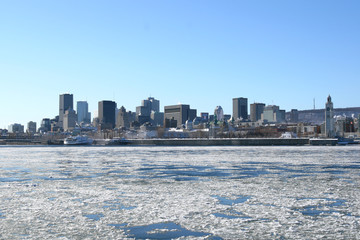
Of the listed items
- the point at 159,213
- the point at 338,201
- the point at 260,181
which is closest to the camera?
the point at 159,213

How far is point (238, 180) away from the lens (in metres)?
24.5

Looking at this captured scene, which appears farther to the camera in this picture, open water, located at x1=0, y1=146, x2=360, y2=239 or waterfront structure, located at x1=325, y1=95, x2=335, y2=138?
waterfront structure, located at x1=325, y1=95, x2=335, y2=138

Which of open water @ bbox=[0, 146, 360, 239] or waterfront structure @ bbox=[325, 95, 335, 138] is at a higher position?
waterfront structure @ bbox=[325, 95, 335, 138]

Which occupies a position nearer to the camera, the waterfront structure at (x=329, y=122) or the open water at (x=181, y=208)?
the open water at (x=181, y=208)

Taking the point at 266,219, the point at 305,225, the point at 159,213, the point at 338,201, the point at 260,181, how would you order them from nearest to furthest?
the point at 305,225, the point at 266,219, the point at 159,213, the point at 338,201, the point at 260,181

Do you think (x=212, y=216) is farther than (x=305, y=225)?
Yes

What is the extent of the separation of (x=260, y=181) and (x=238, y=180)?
1369 mm

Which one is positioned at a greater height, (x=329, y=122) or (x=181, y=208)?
(x=329, y=122)

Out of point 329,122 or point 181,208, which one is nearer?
point 181,208

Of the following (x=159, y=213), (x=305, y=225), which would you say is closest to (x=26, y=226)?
(x=159, y=213)

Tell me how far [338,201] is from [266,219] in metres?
4.80

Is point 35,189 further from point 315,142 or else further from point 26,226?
point 315,142

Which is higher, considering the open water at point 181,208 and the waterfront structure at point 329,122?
the waterfront structure at point 329,122

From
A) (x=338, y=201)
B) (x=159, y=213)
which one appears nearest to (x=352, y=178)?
(x=338, y=201)
